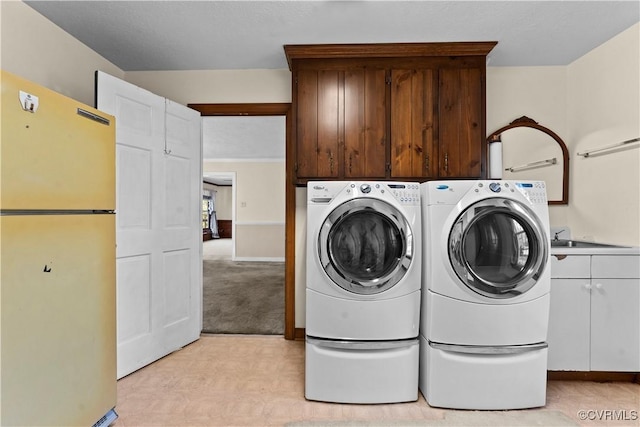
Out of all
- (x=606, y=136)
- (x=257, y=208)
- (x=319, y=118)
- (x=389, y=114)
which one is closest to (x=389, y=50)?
(x=389, y=114)

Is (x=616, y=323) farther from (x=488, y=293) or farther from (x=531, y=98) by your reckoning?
(x=531, y=98)

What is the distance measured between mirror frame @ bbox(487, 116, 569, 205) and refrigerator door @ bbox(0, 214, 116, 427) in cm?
287

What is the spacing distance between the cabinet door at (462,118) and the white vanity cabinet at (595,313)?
0.87 m

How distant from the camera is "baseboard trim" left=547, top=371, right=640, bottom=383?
2109 millimetres

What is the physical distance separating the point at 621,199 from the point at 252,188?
6.38 meters

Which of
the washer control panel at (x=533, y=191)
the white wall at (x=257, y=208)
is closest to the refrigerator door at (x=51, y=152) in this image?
the washer control panel at (x=533, y=191)

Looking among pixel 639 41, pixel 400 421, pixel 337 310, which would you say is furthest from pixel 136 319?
pixel 639 41

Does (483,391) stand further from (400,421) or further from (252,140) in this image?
(252,140)

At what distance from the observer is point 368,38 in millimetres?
2320

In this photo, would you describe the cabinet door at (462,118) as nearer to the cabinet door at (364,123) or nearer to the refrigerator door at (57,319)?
the cabinet door at (364,123)

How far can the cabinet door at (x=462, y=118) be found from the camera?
2434 millimetres

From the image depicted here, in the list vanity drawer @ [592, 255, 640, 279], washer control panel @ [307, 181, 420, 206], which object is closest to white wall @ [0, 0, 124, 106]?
washer control panel @ [307, 181, 420, 206]

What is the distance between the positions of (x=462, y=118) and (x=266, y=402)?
2.32 meters

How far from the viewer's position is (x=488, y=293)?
5.87 ft
